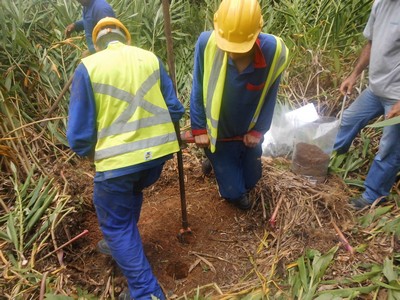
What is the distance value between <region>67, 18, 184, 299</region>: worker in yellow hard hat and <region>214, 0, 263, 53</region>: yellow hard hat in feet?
1.18

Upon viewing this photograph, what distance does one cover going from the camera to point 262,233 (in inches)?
95.9

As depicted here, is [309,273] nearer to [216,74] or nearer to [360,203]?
[360,203]

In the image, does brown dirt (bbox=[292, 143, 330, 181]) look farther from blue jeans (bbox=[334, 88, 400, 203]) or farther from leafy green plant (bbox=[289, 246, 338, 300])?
leafy green plant (bbox=[289, 246, 338, 300])

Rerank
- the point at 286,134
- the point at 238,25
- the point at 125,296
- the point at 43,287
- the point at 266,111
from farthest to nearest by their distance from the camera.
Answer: the point at 286,134 → the point at 266,111 → the point at 125,296 → the point at 43,287 → the point at 238,25

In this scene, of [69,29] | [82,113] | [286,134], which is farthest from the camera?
[69,29]

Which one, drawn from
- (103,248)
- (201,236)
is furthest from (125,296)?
(201,236)

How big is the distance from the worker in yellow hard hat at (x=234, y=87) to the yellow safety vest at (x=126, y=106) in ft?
1.16

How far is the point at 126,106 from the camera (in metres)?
1.66

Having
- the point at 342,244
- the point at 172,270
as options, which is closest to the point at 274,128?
the point at 342,244

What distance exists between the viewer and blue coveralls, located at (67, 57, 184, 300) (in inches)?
65.7

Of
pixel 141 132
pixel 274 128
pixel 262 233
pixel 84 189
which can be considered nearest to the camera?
pixel 141 132

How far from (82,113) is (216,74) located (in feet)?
2.46

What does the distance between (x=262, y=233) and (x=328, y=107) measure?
4.81ft

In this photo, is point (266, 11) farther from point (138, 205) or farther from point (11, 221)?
point (11, 221)
